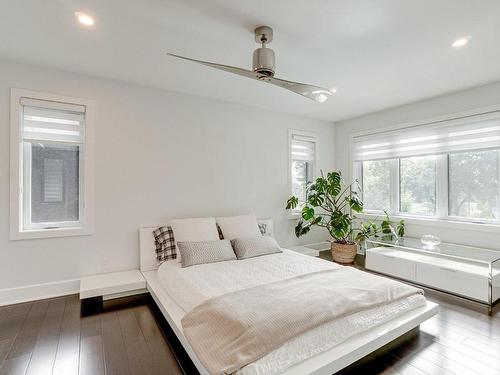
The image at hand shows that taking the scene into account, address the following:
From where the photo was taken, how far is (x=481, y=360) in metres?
1.95

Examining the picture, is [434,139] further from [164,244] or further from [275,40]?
[164,244]

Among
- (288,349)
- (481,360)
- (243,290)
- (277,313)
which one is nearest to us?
(288,349)

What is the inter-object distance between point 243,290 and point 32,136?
9.23ft

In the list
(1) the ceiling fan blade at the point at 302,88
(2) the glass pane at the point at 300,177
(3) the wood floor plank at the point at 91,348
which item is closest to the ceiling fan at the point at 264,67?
(1) the ceiling fan blade at the point at 302,88

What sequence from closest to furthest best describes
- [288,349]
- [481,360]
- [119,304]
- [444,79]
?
[288,349] → [481,360] → [119,304] → [444,79]

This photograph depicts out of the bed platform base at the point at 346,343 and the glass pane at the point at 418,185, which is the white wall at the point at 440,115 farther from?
the bed platform base at the point at 346,343

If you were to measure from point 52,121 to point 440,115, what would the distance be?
5.01m

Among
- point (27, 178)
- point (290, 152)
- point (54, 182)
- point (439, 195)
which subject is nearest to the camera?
point (27, 178)

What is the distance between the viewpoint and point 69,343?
2178 millimetres

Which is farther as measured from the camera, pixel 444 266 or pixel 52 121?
pixel 444 266

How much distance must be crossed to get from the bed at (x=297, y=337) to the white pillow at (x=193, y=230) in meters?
0.33

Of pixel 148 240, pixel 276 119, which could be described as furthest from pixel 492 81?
pixel 148 240

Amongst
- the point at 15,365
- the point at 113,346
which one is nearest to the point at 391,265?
the point at 113,346

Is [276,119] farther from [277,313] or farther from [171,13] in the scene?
[277,313]
